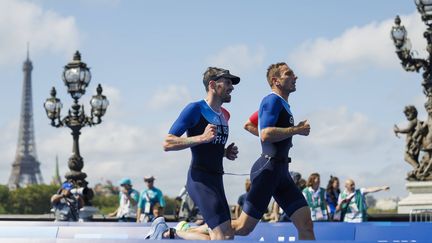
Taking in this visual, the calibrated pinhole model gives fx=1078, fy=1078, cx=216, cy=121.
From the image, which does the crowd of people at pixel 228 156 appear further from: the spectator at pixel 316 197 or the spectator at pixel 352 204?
the spectator at pixel 352 204

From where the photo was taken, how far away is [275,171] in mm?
9117

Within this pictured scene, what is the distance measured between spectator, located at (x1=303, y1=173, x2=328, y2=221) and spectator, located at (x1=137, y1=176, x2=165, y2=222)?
3.15m

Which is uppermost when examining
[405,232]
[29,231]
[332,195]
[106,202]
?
[106,202]

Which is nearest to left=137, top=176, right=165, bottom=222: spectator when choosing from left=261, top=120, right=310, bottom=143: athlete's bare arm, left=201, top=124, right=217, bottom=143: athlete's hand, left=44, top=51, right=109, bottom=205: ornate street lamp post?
left=44, top=51, right=109, bottom=205: ornate street lamp post

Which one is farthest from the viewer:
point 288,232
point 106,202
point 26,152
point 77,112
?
point 106,202

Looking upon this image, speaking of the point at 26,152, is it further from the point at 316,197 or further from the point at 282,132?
the point at 282,132

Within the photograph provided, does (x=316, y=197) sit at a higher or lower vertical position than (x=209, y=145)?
higher

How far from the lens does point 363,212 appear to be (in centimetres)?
1789

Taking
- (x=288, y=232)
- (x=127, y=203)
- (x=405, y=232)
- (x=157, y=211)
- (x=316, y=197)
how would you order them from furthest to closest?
(x=127, y=203) < (x=157, y=211) < (x=316, y=197) < (x=288, y=232) < (x=405, y=232)

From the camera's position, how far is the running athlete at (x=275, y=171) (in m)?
9.03

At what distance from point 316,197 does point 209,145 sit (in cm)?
910

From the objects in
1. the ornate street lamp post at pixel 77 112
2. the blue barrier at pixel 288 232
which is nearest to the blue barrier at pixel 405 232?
the blue barrier at pixel 288 232

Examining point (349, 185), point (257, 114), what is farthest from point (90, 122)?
point (257, 114)

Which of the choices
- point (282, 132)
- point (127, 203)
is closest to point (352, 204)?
point (127, 203)
